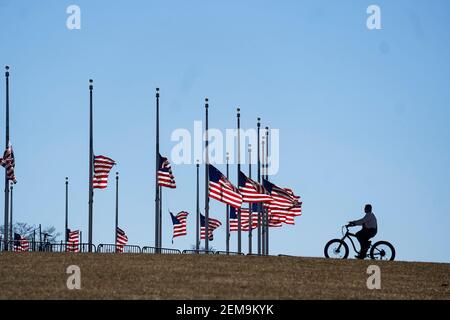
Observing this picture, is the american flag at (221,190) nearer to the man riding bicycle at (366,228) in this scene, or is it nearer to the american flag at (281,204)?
the american flag at (281,204)

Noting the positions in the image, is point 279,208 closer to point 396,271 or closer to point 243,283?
point 396,271

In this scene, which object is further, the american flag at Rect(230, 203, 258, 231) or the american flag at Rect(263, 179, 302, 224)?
the american flag at Rect(230, 203, 258, 231)

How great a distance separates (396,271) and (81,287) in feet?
34.2

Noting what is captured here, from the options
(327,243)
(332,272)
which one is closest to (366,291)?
(332,272)

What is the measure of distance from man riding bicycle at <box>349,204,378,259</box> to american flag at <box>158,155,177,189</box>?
20150 mm

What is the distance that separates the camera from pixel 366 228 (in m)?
38.0

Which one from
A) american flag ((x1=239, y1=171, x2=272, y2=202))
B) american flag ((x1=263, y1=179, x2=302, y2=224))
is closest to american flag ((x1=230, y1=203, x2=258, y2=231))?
american flag ((x1=263, y1=179, x2=302, y2=224))

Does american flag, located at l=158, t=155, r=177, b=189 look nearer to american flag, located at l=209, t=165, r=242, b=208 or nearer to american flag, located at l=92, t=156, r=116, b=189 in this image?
american flag, located at l=92, t=156, r=116, b=189

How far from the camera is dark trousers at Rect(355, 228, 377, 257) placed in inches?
1500

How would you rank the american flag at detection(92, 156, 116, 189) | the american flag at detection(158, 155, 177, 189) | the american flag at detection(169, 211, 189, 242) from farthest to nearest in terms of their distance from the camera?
the american flag at detection(169, 211, 189, 242)
the american flag at detection(158, 155, 177, 189)
the american flag at detection(92, 156, 116, 189)

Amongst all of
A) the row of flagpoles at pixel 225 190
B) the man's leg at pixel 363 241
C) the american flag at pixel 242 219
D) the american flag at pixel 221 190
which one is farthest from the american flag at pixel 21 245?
the man's leg at pixel 363 241

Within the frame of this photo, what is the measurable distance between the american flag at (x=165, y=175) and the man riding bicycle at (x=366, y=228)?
20150 mm

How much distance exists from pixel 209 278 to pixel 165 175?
2688 cm

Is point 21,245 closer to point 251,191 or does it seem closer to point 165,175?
point 165,175
